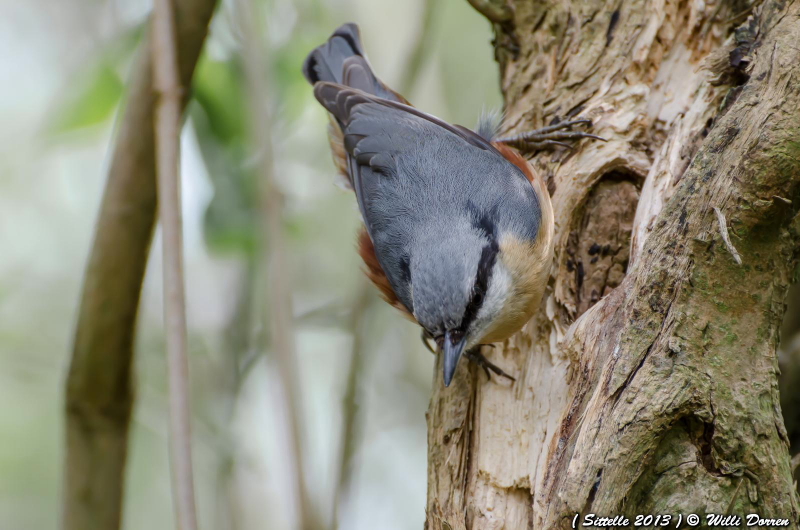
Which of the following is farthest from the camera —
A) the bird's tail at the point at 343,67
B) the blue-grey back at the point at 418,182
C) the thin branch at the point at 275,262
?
the bird's tail at the point at 343,67

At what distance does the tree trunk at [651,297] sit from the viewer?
1939 millimetres

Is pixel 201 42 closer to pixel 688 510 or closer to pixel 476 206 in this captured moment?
pixel 476 206

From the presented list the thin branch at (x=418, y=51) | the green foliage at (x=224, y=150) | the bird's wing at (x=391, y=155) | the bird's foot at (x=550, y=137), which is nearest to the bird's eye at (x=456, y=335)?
the bird's wing at (x=391, y=155)

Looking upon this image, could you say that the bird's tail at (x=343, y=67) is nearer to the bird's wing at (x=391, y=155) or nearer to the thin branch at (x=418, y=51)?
the thin branch at (x=418, y=51)

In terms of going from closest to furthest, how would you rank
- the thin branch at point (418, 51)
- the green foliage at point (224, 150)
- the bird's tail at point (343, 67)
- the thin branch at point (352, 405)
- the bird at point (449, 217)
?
the bird at point (449, 217) < the thin branch at point (352, 405) < the green foliage at point (224, 150) < the thin branch at point (418, 51) < the bird's tail at point (343, 67)

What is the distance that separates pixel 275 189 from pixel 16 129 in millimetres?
4502

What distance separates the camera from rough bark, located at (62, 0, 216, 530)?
9.04 feet

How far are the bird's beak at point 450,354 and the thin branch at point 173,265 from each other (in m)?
0.94

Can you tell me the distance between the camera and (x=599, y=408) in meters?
2.03

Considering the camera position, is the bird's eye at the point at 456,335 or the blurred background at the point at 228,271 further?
the blurred background at the point at 228,271

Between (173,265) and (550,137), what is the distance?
165 cm

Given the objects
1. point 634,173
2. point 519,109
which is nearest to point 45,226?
point 519,109

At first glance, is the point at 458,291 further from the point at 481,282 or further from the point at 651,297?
the point at 651,297

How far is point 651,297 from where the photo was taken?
212 cm
